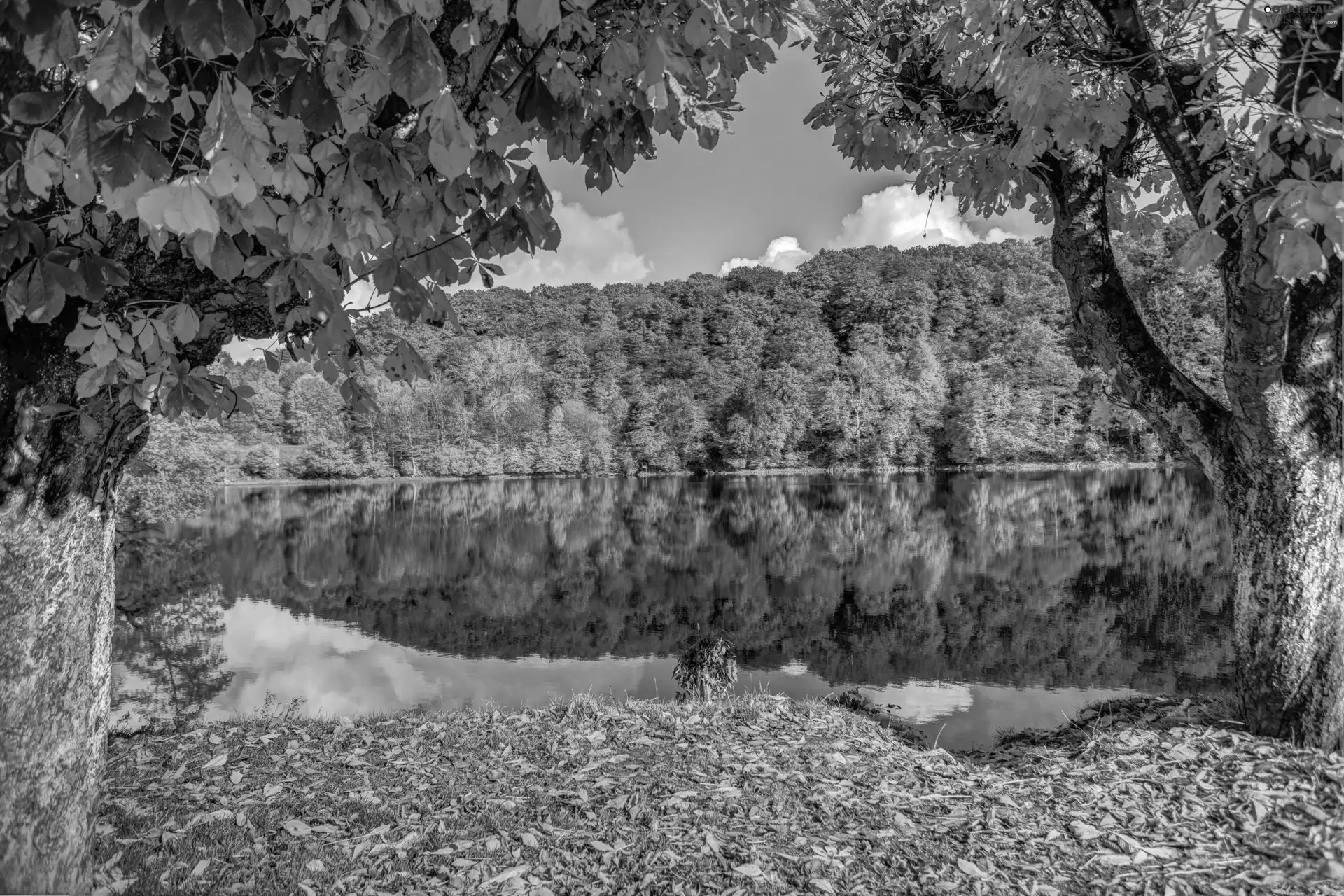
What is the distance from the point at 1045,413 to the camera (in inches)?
2421

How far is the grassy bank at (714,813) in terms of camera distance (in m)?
3.16

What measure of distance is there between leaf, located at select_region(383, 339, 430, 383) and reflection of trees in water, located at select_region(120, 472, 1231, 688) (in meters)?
9.86

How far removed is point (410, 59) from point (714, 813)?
3.53 metres

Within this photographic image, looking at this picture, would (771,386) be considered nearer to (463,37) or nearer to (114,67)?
(463,37)

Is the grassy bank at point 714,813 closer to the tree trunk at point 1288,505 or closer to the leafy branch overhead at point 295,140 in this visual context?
the tree trunk at point 1288,505

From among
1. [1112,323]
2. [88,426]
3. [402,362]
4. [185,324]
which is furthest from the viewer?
[1112,323]

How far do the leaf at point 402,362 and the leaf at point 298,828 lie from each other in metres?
2.20

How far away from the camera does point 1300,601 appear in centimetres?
410

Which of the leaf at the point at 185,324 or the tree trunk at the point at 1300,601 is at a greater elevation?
the leaf at the point at 185,324

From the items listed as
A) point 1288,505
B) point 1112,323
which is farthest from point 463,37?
point 1288,505

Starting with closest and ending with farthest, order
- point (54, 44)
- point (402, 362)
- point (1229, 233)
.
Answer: point (54, 44) < point (402, 362) < point (1229, 233)

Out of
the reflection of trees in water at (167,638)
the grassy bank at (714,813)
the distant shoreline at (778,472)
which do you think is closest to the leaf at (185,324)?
the grassy bank at (714,813)

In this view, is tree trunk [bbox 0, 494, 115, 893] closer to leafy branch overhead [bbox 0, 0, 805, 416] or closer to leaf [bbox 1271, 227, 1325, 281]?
leafy branch overhead [bbox 0, 0, 805, 416]

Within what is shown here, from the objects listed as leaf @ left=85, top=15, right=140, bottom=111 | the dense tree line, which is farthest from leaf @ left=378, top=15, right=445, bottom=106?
the dense tree line
